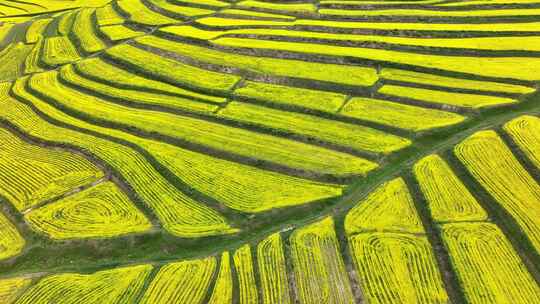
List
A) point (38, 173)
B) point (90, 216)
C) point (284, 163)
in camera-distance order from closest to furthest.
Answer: point (90, 216), point (284, 163), point (38, 173)

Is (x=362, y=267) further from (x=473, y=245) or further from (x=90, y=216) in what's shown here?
(x=90, y=216)

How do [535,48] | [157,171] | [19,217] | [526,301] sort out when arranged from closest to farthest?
[526,301]
[19,217]
[157,171]
[535,48]

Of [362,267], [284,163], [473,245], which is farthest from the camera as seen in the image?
[284,163]

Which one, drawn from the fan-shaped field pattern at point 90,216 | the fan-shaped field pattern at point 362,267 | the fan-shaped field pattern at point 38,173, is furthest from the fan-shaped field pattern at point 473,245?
the fan-shaped field pattern at point 38,173

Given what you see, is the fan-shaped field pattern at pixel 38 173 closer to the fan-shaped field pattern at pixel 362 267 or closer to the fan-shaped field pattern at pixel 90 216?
the fan-shaped field pattern at pixel 90 216

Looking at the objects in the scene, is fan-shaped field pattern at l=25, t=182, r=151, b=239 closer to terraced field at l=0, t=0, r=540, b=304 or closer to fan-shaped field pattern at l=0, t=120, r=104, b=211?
terraced field at l=0, t=0, r=540, b=304

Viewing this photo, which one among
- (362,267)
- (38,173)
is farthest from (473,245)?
(38,173)

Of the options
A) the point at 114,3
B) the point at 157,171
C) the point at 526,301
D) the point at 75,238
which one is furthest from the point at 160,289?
the point at 114,3

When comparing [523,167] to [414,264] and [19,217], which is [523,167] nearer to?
[414,264]
